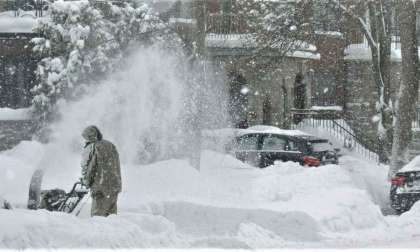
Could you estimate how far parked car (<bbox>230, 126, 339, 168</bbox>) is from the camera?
19.2 metres

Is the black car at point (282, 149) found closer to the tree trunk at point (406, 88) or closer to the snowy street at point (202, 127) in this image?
the snowy street at point (202, 127)

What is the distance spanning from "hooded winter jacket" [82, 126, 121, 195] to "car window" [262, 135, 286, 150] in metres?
9.40

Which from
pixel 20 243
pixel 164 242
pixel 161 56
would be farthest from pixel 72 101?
pixel 20 243

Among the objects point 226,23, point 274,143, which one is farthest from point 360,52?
point 274,143

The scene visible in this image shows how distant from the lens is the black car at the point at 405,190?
1498cm

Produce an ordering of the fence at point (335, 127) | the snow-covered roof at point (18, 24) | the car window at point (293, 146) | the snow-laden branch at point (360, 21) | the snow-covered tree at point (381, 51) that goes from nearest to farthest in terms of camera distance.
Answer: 1. the car window at point (293, 146)
2. the snow-laden branch at point (360, 21)
3. the snow-covered tree at point (381, 51)
4. the snow-covered roof at point (18, 24)
5. the fence at point (335, 127)

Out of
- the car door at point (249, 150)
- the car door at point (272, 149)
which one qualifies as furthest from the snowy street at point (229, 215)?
the car door at point (272, 149)

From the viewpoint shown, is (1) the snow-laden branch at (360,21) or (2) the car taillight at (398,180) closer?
(2) the car taillight at (398,180)

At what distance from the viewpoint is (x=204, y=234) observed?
492 inches

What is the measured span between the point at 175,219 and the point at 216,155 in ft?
22.5

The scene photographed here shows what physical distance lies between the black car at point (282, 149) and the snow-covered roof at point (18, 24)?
1033 cm

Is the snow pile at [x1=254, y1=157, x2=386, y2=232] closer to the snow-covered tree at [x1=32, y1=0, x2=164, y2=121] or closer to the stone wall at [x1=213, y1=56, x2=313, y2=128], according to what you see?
the snow-covered tree at [x1=32, y1=0, x2=164, y2=121]

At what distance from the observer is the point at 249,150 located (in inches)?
781

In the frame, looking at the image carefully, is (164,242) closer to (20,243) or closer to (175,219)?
(20,243)
